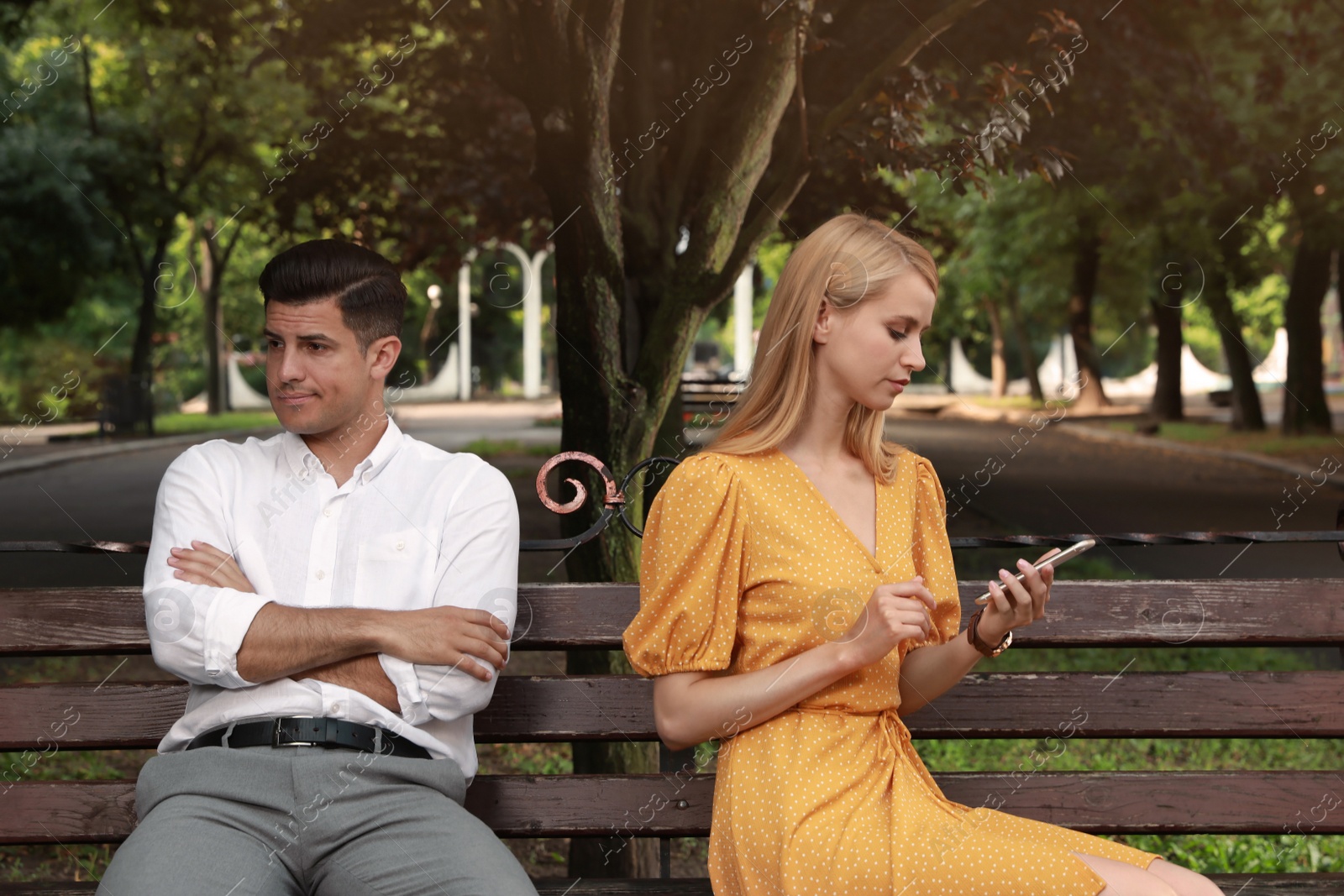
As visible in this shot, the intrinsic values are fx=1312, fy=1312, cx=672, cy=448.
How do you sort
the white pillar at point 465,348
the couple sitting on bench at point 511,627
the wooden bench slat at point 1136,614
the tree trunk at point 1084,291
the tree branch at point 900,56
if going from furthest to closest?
the white pillar at point 465,348 → the tree trunk at point 1084,291 → the tree branch at point 900,56 → the wooden bench slat at point 1136,614 → the couple sitting on bench at point 511,627

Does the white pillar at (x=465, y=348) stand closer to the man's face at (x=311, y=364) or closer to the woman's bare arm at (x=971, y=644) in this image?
the man's face at (x=311, y=364)

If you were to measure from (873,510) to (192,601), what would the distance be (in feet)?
4.09

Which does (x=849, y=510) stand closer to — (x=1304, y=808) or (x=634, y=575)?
(x=1304, y=808)

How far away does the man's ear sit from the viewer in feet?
8.82

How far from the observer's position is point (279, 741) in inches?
95.0

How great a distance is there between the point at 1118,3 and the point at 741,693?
788 cm

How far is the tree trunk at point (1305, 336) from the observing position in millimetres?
20203

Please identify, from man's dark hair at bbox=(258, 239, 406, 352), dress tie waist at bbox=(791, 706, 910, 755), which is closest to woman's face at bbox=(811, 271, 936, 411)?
dress tie waist at bbox=(791, 706, 910, 755)

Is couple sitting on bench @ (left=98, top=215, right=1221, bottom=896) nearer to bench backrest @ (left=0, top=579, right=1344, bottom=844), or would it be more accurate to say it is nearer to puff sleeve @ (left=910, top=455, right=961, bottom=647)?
puff sleeve @ (left=910, top=455, right=961, bottom=647)

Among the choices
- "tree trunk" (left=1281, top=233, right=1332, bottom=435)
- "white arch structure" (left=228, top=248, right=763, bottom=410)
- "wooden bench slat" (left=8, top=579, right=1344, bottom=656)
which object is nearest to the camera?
"wooden bench slat" (left=8, top=579, right=1344, bottom=656)

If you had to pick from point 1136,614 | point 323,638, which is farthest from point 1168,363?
point 323,638

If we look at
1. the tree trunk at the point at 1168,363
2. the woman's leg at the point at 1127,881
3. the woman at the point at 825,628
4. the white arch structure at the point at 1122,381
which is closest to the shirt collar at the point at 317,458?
the woman at the point at 825,628

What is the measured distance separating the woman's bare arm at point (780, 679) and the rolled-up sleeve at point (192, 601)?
2.52 feet

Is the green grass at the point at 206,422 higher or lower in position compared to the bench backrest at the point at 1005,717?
lower
